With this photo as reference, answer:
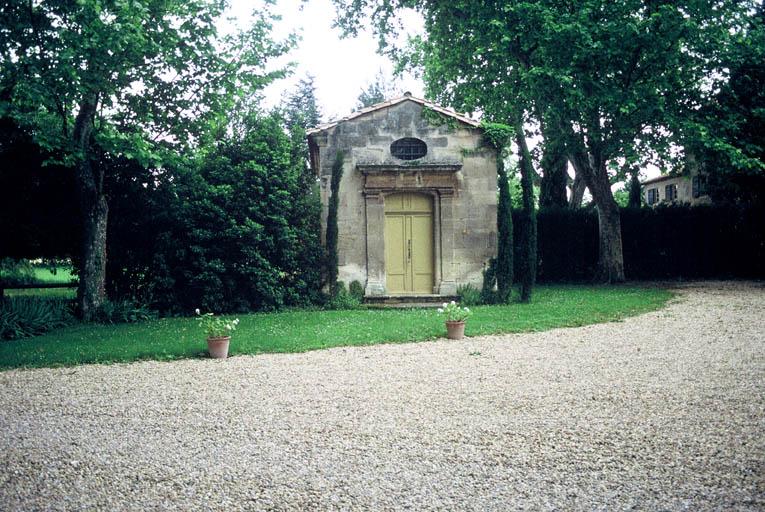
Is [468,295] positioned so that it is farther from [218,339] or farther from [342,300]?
[218,339]

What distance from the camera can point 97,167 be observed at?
12.7 meters

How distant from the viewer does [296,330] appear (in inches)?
407

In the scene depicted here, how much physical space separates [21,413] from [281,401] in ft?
8.31

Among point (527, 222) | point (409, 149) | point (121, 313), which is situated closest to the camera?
point (121, 313)

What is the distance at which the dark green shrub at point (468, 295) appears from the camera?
14.3m

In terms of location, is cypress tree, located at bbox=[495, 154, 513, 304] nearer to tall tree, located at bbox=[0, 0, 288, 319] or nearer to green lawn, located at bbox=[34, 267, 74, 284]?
tall tree, located at bbox=[0, 0, 288, 319]

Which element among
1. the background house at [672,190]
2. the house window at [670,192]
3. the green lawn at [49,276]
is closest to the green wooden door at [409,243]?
the green lawn at [49,276]

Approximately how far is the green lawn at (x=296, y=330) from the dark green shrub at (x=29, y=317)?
430 mm

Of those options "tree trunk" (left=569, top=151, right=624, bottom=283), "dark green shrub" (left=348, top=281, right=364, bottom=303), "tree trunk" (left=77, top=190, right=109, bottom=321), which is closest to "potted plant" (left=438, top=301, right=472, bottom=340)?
"dark green shrub" (left=348, top=281, right=364, bottom=303)

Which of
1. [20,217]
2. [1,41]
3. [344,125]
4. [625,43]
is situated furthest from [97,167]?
[625,43]

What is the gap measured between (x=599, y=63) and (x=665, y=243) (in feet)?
28.8

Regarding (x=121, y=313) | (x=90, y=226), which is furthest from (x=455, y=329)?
(x=90, y=226)

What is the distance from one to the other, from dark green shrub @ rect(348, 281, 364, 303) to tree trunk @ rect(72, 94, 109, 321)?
5.64 meters

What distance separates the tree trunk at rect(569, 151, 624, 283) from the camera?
18625 mm
